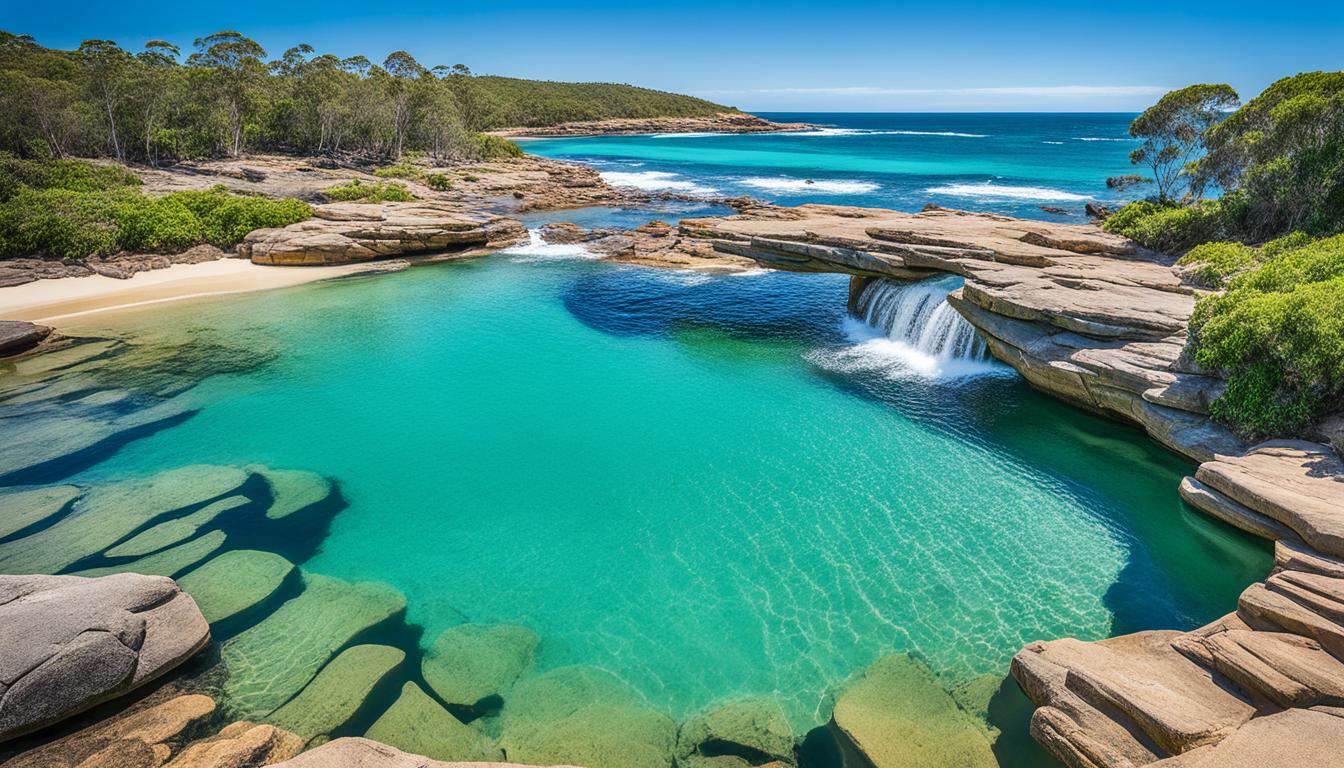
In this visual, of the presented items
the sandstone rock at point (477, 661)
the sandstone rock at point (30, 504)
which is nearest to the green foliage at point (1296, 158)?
the sandstone rock at point (477, 661)

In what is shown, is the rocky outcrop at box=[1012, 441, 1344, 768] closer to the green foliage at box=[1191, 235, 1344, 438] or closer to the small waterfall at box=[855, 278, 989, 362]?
the green foliage at box=[1191, 235, 1344, 438]

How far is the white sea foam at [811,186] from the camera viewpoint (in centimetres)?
6156

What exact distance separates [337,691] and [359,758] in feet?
8.97

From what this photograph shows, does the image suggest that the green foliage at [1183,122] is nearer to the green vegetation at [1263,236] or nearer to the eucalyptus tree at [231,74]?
the green vegetation at [1263,236]

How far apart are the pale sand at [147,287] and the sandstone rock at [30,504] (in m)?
14.3

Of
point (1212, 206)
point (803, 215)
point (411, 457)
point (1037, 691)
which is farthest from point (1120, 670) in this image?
point (803, 215)

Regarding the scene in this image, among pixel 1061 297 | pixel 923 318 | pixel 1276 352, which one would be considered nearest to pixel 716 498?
pixel 1061 297

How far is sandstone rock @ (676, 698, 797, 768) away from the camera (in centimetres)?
771

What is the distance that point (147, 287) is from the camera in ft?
88.2

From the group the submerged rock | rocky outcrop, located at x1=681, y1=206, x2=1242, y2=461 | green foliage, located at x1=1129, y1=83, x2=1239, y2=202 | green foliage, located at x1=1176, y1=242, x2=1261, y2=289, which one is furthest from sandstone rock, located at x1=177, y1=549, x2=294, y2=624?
green foliage, located at x1=1129, y1=83, x2=1239, y2=202

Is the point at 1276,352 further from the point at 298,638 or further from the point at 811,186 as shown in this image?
the point at 811,186

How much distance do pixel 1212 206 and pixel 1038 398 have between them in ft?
36.3

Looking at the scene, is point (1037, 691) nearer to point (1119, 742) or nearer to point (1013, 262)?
point (1119, 742)

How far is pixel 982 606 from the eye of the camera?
9.91m
